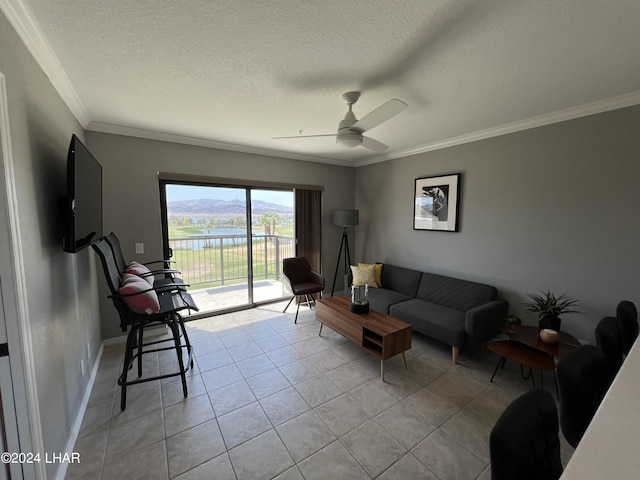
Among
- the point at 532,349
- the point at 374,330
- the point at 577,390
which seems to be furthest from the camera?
the point at 374,330

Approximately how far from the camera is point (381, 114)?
1938 millimetres

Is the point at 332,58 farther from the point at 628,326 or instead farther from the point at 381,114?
the point at 628,326

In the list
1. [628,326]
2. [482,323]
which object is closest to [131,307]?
[482,323]

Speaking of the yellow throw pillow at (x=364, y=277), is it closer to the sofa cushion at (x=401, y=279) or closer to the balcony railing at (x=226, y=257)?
the sofa cushion at (x=401, y=279)

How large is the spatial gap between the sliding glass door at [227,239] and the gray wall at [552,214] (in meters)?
2.48

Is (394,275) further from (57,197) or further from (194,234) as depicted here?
(57,197)

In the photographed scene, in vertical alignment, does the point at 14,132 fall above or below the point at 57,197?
above

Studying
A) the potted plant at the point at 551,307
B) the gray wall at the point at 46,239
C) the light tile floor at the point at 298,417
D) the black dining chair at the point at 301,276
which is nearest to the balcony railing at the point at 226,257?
the black dining chair at the point at 301,276

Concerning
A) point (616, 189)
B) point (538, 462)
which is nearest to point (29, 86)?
point (538, 462)

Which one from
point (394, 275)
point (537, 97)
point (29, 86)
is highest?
point (537, 97)

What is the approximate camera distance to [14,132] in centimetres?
125

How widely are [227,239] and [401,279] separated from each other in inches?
113

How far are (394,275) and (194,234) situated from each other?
315 cm

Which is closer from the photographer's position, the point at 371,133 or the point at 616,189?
the point at 616,189
